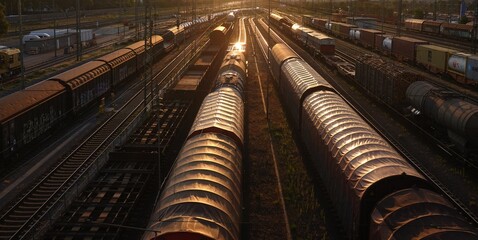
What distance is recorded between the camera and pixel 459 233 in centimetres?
1048

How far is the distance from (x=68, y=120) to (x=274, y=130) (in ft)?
45.5

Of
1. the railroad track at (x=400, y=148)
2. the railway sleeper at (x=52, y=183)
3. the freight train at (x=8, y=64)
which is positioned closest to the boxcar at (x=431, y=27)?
the railroad track at (x=400, y=148)

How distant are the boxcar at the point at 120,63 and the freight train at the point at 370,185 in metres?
23.3

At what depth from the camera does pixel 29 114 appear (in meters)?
24.9

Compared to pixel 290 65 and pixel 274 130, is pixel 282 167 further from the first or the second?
pixel 290 65

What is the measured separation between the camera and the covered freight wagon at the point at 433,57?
46.2 m

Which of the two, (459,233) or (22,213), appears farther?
(22,213)

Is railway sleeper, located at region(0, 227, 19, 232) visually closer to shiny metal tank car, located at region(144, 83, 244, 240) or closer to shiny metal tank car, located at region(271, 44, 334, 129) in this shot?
shiny metal tank car, located at region(144, 83, 244, 240)

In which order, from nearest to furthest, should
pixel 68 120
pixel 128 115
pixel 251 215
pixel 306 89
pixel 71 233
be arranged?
pixel 71 233
pixel 251 215
pixel 306 89
pixel 68 120
pixel 128 115

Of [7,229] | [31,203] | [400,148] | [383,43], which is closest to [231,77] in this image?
[400,148]

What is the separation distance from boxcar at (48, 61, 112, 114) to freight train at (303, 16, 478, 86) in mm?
31333

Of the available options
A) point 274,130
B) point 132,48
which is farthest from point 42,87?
point 132,48

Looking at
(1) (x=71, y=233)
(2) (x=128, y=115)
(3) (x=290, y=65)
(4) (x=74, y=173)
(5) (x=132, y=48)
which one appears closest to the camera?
(1) (x=71, y=233)

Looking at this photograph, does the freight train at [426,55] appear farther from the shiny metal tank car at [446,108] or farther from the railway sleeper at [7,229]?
the railway sleeper at [7,229]
